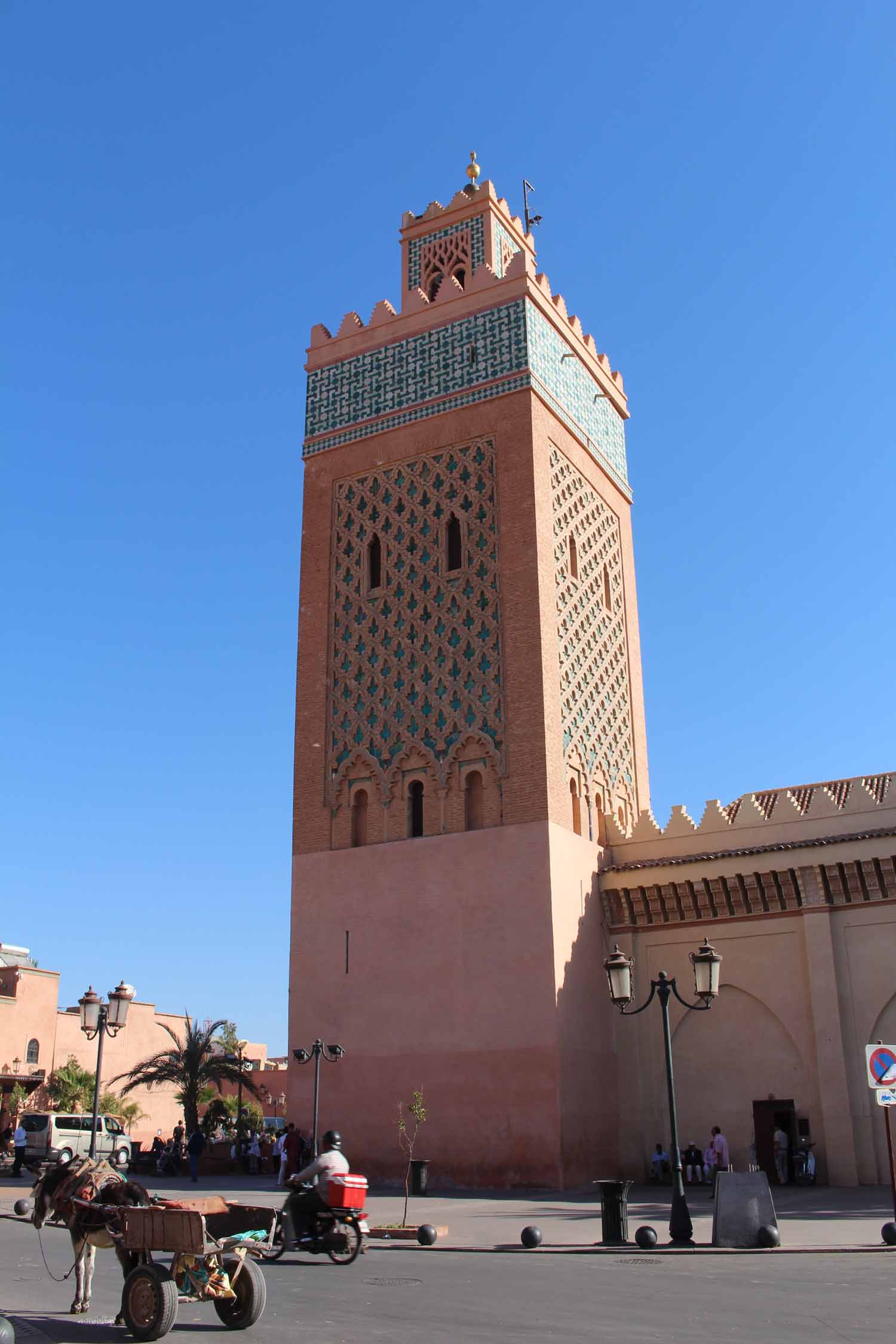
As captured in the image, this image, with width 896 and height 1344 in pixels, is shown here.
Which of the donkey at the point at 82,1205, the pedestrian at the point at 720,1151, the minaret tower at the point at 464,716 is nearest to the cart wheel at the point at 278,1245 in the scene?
the donkey at the point at 82,1205

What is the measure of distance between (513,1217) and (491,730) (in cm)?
651

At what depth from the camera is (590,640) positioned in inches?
723

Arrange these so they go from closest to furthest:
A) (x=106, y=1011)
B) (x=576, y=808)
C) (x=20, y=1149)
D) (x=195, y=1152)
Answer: (x=106, y=1011) < (x=576, y=808) < (x=195, y=1152) < (x=20, y=1149)

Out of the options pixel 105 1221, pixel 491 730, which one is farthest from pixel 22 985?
pixel 105 1221

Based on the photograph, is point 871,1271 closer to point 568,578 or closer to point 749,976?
point 749,976

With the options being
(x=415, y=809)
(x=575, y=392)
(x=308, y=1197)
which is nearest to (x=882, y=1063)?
(x=308, y=1197)

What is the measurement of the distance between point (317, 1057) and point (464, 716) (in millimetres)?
4754

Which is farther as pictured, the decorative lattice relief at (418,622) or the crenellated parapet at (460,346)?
the crenellated parapet at (460,346)

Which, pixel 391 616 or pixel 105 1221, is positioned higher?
pixel 391 616

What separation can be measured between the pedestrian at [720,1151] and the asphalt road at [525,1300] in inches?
258

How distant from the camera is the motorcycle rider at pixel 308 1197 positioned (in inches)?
316

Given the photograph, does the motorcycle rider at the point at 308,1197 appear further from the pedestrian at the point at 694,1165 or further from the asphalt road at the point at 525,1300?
the pedestrian at the point at 694,1165

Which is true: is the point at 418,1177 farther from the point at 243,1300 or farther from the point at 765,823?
the point at 243,1300

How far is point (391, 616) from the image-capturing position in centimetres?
1792
